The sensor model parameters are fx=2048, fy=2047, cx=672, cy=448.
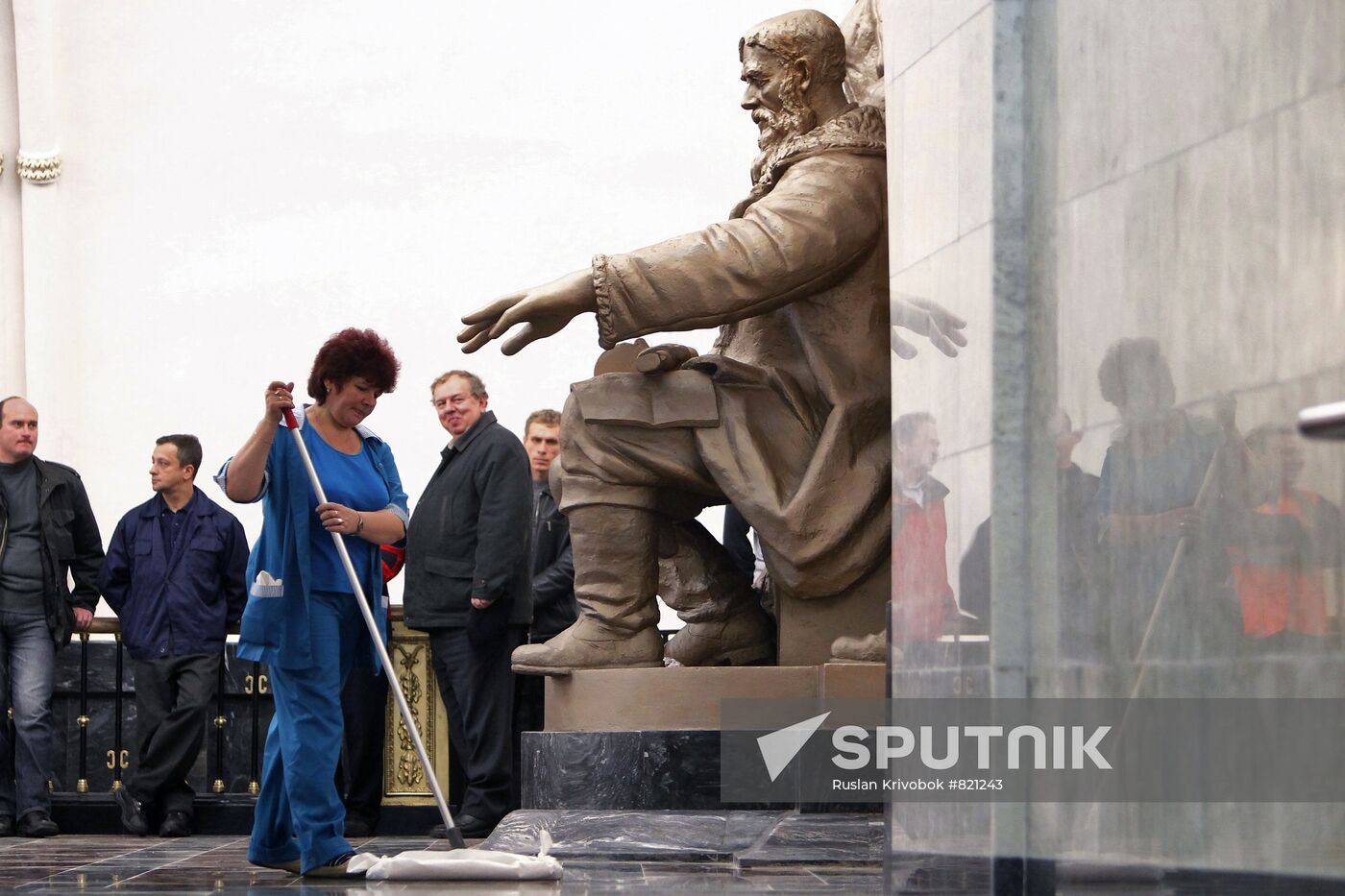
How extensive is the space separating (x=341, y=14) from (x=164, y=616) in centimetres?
552

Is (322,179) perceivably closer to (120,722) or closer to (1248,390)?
(120,722)

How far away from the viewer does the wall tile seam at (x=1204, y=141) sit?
8.11ft

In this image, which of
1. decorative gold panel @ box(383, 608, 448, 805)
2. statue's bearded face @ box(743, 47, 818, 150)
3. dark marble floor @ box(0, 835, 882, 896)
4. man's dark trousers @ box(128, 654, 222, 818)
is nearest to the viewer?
dark marble floor @ box(0, 835, 882, 896)

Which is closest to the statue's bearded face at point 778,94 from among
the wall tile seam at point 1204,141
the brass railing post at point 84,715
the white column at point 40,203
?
the wall tile seam at point 1204,141

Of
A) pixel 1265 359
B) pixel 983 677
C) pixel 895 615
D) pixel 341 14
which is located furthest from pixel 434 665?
pixel 341 14

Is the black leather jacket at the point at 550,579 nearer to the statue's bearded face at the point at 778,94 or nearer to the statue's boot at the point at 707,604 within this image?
the statue's boot at the point at 707,604

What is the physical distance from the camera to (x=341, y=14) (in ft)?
41.3

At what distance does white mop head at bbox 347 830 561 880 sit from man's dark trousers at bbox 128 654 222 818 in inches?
131

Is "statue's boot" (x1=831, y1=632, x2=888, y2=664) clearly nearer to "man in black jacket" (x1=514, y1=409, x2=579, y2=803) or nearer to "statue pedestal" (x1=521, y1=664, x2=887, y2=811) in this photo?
"statue pedestal" (x1=521, y1=664, x2=887, y2=811)

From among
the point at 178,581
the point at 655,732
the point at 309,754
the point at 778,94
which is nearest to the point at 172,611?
the point at 178,581

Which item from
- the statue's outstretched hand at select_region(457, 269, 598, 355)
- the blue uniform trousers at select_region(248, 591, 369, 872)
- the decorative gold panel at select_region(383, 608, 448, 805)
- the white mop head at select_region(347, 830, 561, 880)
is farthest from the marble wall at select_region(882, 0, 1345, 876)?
the decorative gold panel at select_region(383, 608, 448, 805)

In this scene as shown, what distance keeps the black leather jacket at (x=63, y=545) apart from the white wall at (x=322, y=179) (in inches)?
146

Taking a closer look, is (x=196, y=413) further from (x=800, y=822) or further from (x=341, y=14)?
(x=800, y=822)

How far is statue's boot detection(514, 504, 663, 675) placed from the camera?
5426 mm
